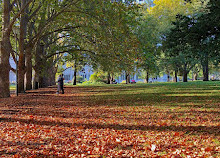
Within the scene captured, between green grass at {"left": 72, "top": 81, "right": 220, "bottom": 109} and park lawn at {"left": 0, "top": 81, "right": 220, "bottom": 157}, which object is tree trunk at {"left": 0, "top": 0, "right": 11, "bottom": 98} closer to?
green grass at {"left": 72, "top": 81, "right": 220, "bottom": 109}

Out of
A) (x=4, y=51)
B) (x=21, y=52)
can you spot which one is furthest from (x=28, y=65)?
(x=4, y=51)

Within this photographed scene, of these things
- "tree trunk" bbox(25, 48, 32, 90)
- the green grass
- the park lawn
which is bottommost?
the park lawn

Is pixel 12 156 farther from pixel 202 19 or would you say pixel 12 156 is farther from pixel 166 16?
pixel 166 16

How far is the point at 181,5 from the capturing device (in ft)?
158

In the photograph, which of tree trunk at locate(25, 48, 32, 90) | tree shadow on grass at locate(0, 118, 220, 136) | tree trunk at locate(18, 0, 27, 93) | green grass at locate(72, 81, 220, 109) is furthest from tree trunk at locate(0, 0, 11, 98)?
tree shadow on grass at locate(0, 118, 220, 136)

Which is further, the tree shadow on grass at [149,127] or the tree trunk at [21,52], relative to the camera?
the tree trunk at [21,52]

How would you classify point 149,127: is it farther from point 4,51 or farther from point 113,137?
point 4,51

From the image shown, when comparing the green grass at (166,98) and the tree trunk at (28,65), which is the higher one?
the tree trunk at (28,65)

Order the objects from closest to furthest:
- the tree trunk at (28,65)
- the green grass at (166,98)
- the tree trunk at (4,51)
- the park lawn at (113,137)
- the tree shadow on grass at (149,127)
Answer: the park lawn at (113,137), the tree shadow on grass at (149,127), the green grass at (166,98), the tree trunk at (4,51), the tree trunk at (28,65)

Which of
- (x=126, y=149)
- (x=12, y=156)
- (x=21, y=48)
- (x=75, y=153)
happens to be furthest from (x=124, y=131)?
(x=21, y=48)

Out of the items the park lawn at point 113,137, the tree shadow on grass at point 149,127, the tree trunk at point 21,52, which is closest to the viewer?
the park lawn at point 113,137

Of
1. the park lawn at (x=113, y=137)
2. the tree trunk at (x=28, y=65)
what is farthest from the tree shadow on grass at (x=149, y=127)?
Answer: the tree trunk at (x=28, y=65)

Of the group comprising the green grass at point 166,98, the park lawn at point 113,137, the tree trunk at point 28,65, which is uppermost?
the tree trunk at point 28,65

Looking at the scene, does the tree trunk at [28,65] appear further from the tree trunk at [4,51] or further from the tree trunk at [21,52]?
the tree trunk at [4,51]
